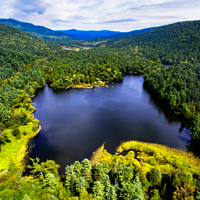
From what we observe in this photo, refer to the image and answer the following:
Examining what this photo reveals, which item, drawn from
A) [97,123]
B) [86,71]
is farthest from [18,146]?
[86,71]

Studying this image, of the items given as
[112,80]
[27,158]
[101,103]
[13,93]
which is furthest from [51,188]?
[112,80]

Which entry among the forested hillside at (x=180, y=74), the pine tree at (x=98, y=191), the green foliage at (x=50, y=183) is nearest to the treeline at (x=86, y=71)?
the forested hillside at (x=180, y=74)

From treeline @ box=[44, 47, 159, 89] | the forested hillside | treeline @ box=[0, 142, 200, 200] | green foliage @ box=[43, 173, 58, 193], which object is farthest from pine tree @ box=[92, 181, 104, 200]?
treeline @ box=[44, 47, 159, 89]

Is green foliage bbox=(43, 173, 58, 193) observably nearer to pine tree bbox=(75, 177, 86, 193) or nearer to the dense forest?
the dense forest

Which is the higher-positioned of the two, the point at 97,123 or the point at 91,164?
the point at 97,123

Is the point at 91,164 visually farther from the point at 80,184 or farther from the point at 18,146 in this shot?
the point at 18,146

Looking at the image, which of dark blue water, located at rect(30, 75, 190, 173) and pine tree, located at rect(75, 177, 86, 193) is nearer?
pine tree, located at rect(75, 177, 86, 193)

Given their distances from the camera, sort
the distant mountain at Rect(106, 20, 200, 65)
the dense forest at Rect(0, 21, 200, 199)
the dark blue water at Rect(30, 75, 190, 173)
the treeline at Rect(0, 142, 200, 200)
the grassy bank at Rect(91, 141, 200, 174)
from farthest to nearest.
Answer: the distant mountain at Rect(106, 20, 200, 65) → the dark blue water at Rect(30, 75, 190, 173) → the grassy bank at Rect(91, 141, 200, 174) → the dense forest at Rect(0, 21, 200, 199) → the treeline at Rect(0, 142, 200, 200)

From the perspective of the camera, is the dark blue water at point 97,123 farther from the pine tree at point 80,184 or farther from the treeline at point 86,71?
the treeline at point 86,71

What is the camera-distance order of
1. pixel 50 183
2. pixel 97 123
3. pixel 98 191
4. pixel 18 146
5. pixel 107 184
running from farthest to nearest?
pixel 97 123 → pixel 18 146 → pixel 50 183 → pixel 107 184 → pixel 98 191
